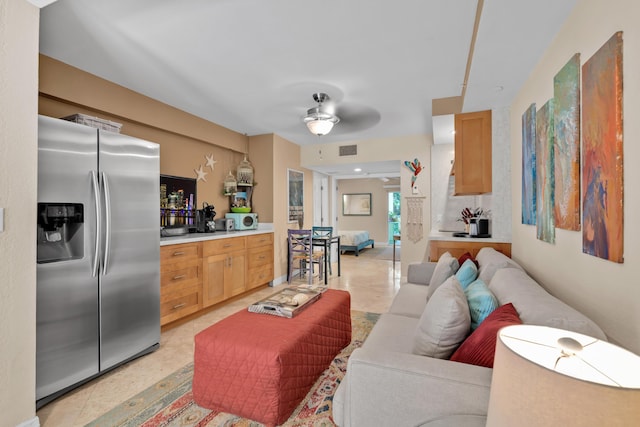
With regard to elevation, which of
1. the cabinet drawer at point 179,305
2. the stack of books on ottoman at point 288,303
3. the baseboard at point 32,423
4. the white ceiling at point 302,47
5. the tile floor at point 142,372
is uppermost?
the white ceiling at point 302,47

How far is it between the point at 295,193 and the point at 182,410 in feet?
13.6

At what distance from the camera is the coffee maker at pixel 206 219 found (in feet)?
13.6

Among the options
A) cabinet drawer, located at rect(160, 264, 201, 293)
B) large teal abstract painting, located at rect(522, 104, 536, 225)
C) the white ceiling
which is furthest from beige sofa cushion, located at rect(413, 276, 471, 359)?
cabinet drawer, located at rect(160, 264, 201, 293)

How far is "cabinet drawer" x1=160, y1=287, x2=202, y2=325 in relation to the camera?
2.97m

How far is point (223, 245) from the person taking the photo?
12.3 ft

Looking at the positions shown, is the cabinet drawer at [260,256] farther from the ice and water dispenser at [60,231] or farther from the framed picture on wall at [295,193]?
the ice and water dispenser at [60,231]

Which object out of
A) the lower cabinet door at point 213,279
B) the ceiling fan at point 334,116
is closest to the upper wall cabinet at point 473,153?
the ceiling fan at point 334,116

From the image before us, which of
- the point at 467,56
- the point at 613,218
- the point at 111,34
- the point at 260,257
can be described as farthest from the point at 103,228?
the point at 467,56

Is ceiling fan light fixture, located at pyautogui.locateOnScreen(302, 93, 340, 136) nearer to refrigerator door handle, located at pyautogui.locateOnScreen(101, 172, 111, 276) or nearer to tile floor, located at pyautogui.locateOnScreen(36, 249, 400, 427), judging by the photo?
refrigerator door handle, located at pyautogui.locateOnScreen(101, 172, 111, 276)

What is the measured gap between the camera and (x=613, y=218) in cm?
117

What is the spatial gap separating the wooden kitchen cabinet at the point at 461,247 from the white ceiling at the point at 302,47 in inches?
58.0

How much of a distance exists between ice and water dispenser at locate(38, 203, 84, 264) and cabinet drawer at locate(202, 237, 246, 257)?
140 centimetres

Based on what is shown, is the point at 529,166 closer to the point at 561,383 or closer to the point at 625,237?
the point at 625,237

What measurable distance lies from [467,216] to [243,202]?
3353mm
